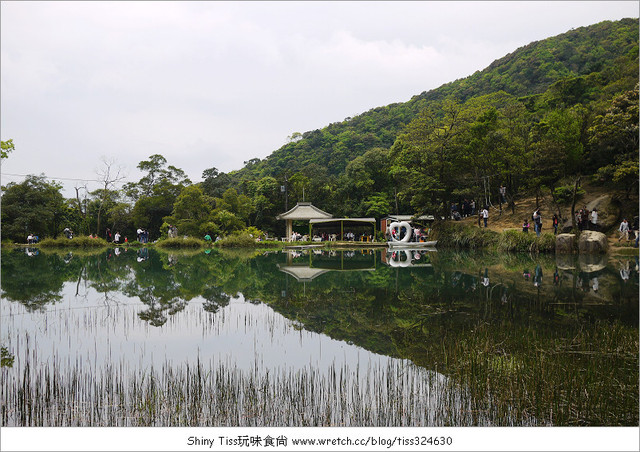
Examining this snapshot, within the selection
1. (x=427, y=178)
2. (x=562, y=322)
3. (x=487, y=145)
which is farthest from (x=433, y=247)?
(x=562, y=322)

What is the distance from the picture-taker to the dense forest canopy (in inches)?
729

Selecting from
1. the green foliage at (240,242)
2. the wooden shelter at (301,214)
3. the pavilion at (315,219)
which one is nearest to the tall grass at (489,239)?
the pavilion at (315,219)

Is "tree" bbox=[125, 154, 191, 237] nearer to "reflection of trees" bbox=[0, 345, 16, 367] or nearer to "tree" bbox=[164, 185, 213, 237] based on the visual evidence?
"tree" bbox=[164, 185, 213, 237]

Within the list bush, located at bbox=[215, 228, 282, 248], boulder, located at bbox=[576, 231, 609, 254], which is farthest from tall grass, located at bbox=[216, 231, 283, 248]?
boulder, located at bbox=[576, 231, 609, 254]

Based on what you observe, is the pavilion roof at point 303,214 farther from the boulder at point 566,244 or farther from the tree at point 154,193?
the boulder at point 566,244

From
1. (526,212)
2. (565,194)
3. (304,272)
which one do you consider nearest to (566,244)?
(565,194)

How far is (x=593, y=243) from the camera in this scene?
13.8 metres

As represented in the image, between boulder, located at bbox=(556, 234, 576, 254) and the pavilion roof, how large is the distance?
14.9 meters

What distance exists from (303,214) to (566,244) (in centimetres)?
1599

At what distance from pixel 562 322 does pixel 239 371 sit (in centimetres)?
375

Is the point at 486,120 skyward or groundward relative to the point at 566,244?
skyward

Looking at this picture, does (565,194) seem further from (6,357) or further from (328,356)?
(6,357)

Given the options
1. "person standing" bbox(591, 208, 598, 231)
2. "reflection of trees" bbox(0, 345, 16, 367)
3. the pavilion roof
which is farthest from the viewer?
the pavilion roof

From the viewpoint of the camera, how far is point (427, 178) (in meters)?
21.2
